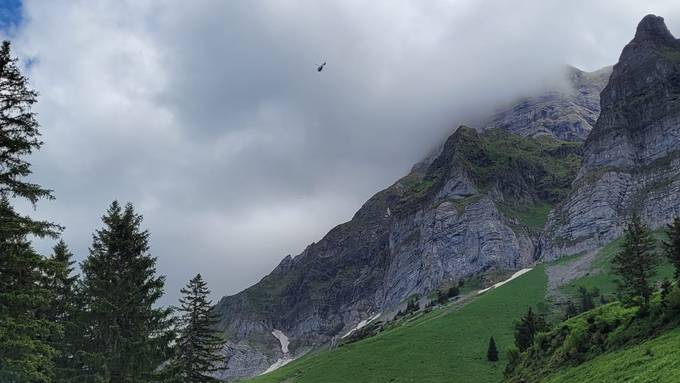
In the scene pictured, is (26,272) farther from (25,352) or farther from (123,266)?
(123,266)

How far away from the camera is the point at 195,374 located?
4469 centimetres

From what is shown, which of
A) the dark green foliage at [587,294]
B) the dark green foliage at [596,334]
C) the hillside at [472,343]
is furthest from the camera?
the dark green foliage at [587,294]

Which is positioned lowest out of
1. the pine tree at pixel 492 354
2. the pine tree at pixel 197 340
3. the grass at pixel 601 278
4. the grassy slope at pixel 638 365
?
the pine tree at pixel 492 354

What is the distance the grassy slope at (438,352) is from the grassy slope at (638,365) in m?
61.1

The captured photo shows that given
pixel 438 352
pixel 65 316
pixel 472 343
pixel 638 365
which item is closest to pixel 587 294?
pixel 472 343

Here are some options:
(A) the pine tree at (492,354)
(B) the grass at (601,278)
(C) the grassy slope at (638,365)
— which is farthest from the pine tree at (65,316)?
(B) the grass at (601,278)

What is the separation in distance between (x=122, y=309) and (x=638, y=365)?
30073 millimetres

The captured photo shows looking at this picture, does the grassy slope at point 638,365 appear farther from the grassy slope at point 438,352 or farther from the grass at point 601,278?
the grass at point 601,278

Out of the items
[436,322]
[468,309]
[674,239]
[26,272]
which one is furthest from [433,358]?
[26,272]

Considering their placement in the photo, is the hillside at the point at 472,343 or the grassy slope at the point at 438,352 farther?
the grassy slope at the point at 438,352

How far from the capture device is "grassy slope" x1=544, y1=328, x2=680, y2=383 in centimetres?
2383

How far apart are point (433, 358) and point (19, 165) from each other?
106m

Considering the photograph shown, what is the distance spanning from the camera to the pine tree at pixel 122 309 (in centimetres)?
3438

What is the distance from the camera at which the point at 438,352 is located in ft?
401
